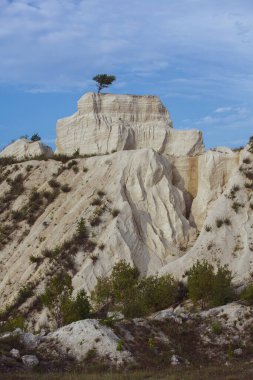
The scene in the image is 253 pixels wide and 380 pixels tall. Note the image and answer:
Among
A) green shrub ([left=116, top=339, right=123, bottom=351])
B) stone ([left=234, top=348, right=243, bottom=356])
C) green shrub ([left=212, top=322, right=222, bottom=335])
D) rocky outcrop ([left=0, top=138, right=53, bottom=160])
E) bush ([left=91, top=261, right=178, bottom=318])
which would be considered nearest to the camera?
green shrub ([left=116, top=339, right=123, bottom=351])

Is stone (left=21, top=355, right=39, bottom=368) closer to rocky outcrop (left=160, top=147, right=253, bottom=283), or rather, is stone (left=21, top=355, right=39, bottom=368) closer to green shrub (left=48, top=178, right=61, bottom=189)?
rocky outcrop (left=160, top=147, right=253, bottom=283)

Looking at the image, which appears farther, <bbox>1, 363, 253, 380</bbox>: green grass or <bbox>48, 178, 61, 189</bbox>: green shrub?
<bbox>48, 178, 61, 189</bbox>: green shrub

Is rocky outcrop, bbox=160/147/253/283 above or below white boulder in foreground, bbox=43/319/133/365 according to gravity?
above

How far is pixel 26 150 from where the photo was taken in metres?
50.1

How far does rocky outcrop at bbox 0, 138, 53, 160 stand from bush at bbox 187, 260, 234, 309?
21075 mm

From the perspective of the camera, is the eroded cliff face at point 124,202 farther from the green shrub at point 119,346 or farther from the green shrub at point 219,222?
the green shrub at point 119,346

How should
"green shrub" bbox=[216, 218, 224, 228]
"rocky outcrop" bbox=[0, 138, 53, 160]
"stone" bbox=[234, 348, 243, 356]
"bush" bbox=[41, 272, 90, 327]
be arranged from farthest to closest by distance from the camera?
"rocky outcrop" bbox=[0, 138, 53, 160]
"green shrub" bbox=[216, 218, 224, 228]
"bush" bbox=[41, 272, 90, 327]
"stone" bbox=[234, 348, 243, 356]

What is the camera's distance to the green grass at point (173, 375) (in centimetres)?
1753

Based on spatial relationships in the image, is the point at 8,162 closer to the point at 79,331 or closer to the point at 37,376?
the point at 79,331

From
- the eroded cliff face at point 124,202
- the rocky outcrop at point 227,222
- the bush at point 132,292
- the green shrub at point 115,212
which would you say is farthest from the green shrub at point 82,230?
the rocky outcrop at point 227,222

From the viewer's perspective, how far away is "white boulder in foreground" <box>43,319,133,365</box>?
21.4m

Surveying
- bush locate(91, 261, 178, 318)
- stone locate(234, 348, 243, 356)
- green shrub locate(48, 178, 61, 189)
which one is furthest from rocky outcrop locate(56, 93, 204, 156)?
stone locate(234, 348, 243, 356)

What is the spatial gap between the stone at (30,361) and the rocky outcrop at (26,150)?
29065 millimetres

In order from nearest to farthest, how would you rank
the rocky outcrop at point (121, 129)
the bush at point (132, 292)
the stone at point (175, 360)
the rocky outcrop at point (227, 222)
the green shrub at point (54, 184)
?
the stone at point (175, 360) → the bush at point (132, 292) → the rocky outcrop at point (227, 222) → the green shrub at point (54, 184) → the rocky outcrop at point (121, 129)
